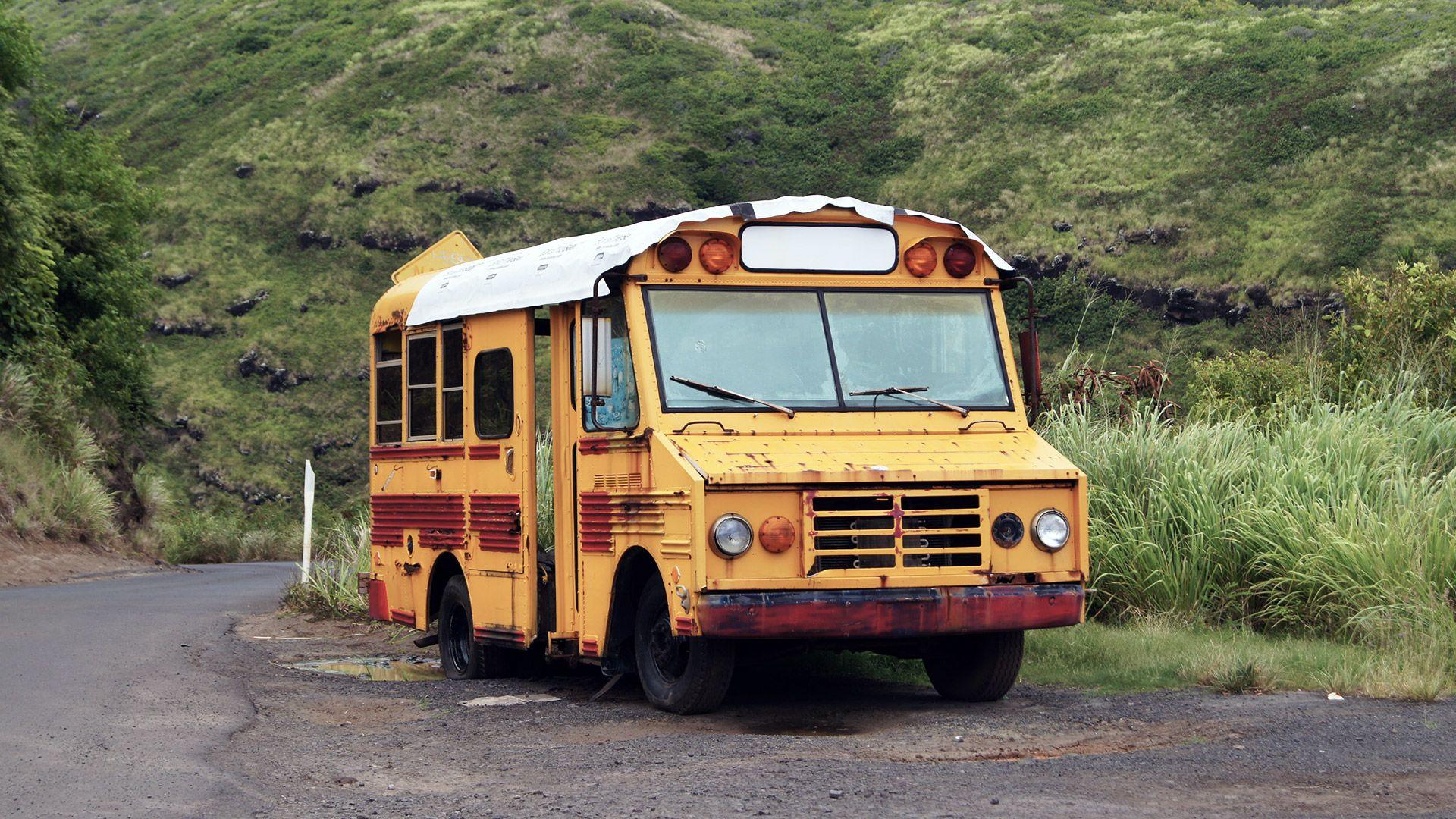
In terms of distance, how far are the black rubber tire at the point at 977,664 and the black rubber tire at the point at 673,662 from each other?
1.37 meters

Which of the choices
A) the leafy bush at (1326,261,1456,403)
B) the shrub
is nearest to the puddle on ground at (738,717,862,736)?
the shrub

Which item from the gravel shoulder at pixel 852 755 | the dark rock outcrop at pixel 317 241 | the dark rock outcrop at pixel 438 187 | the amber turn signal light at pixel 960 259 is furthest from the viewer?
the dark rock outcrop at pixel 438 187

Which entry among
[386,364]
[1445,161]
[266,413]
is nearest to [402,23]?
[266,413]

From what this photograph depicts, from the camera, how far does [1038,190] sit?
63938 millimetres

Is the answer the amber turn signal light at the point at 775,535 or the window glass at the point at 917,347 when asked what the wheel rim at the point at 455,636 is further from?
the amber turn signal light at the point at 775,535

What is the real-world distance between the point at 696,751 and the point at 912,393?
101 inches

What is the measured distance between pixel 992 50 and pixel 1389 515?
72.6 meters

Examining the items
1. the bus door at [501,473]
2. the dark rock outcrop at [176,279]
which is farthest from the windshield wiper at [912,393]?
the dark rock outcrop at [176,279]

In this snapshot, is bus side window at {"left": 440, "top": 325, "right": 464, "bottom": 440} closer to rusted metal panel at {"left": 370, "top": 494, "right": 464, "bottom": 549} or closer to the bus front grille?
rusted metal panel at {"left": 370, "top": 494, "right": 464, "bottom": 549}

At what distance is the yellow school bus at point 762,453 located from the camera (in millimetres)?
8633

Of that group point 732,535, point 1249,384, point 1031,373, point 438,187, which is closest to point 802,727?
point 732,535

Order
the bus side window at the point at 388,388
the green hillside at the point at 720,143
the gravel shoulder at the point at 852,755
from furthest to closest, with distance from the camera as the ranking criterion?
the green hillside at the point at 720,143 < the bus side window at the point at 388,388 < the gravel shoulder at the point at 852,755

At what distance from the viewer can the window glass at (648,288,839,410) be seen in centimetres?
936

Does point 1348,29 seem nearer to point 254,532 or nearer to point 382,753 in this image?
point 254,532
